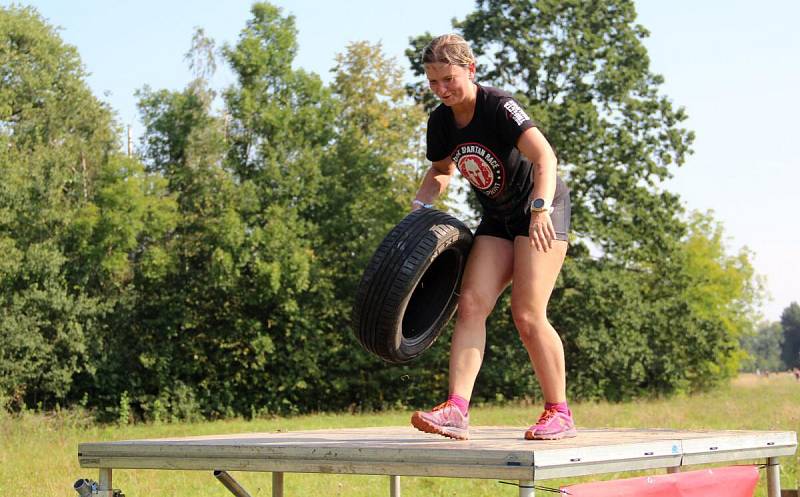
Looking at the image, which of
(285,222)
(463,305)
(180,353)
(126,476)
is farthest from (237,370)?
(463,305)

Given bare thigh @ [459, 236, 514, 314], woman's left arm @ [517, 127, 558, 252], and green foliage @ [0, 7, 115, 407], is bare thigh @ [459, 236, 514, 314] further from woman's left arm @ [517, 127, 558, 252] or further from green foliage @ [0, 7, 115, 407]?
green foliage @ [0, 7, 115, 407]

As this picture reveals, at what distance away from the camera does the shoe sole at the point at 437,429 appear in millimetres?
4297

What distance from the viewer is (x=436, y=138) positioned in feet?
15.9

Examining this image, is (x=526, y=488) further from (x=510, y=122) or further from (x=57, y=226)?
(x=57, y=226)

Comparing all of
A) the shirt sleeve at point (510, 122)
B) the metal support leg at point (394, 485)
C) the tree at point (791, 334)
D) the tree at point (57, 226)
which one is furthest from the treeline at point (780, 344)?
the shirt sleeve at point (510, 122)

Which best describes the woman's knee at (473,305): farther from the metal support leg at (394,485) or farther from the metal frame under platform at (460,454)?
the metal support leg at (394,485)

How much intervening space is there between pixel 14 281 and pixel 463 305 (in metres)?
22.2

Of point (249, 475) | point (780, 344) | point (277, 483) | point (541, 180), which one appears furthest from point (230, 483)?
point (780, 344)

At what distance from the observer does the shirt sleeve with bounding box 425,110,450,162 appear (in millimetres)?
4801

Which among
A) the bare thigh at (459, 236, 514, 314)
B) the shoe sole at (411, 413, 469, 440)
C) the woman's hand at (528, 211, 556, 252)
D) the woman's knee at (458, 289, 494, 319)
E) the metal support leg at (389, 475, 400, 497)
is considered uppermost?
the woman's hand at (528, 211, 556, 252)

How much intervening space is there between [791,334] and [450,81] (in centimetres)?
14591

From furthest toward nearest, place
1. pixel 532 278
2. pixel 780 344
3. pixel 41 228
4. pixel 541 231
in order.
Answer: pixel 780 344 → pixel 41 228 → pixel 532 278 → pixel 541 231

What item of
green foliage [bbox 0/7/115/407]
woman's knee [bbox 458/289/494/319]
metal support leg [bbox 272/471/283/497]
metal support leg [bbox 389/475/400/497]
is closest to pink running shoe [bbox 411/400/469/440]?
woman's knee [bbox 458/289/494/319]

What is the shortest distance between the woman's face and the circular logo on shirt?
253mm
